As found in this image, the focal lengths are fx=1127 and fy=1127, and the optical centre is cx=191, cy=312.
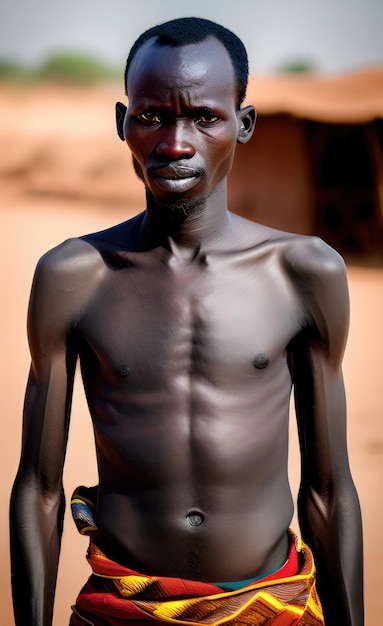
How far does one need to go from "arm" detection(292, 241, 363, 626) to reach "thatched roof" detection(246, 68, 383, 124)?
293 inches

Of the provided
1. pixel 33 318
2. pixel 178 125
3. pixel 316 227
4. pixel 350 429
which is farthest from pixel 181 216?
pixel 316 227

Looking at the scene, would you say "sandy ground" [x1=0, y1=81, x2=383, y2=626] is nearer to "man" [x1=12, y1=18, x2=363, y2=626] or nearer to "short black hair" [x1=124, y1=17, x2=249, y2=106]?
"man" [x1=12, y1=18, x2=363, y2=626]

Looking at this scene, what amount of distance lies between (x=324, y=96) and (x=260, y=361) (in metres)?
8.24

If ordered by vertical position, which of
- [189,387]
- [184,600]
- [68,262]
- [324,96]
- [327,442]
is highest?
[324,96]

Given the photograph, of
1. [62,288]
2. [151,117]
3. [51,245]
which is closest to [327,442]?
[62,288]

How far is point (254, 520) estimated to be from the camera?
2.11 metres

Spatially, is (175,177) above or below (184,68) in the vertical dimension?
below

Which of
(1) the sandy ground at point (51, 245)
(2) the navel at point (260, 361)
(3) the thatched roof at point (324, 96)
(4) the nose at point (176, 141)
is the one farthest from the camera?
(3) the thatched roof at point (324, 96)

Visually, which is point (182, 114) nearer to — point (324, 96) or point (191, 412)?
point (191, 412)

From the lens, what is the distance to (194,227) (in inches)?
85.1

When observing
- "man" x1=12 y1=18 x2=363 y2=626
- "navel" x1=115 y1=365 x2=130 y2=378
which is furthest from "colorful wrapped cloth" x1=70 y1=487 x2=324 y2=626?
"navel" x1=115 y1=365 x2=130 y2=378

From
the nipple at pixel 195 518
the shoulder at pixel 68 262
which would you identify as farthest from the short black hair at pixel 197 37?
the nipple at pixel 195 518

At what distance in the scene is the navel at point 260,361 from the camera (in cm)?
211

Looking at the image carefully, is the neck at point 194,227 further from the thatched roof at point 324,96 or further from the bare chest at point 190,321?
the thatched roof at point 324,96
